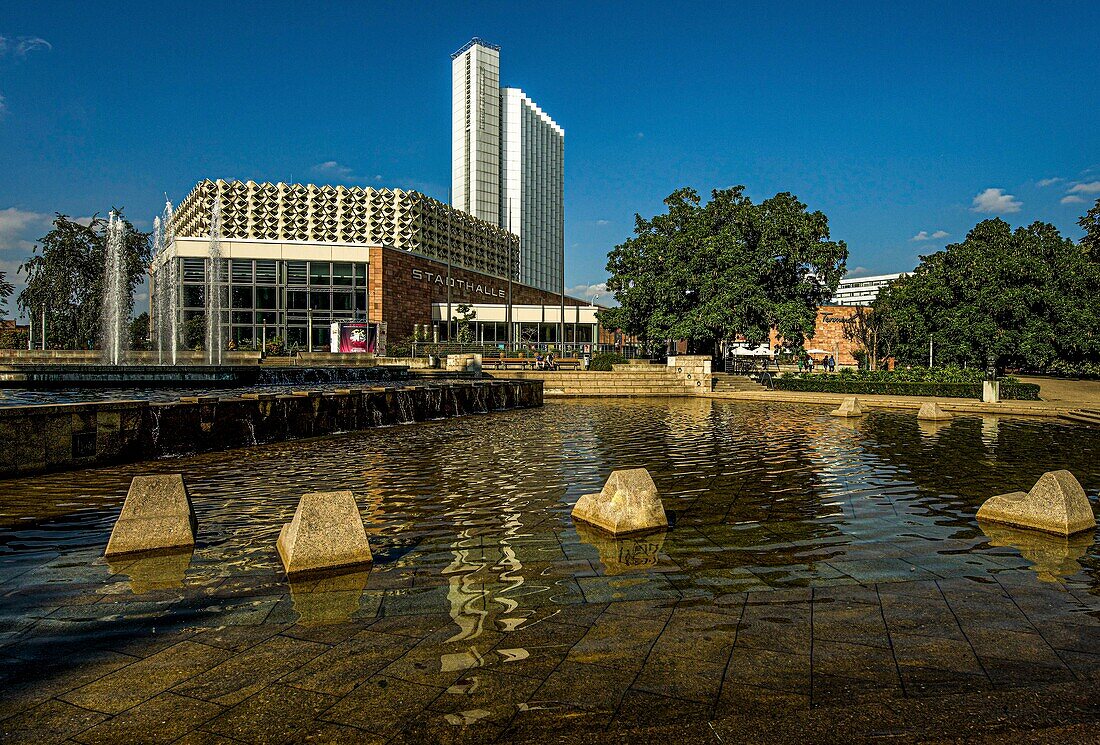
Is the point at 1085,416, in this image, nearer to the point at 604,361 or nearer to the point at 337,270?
the point at 604,361

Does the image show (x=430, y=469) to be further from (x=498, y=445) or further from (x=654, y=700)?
(x=654, y=700)

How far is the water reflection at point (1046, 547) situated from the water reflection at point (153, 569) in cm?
739

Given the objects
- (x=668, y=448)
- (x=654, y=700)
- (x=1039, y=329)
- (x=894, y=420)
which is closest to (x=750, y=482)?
(x=668, y=448)

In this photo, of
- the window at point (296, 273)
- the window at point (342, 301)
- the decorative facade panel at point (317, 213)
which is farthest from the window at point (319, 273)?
the decorative facade panel at point (317, 213)

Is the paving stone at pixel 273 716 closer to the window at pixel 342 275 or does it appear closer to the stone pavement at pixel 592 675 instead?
the stone pavement at pixel 592 675

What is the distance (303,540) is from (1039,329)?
42.5m

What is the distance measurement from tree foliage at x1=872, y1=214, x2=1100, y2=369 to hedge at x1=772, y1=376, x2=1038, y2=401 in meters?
9.51

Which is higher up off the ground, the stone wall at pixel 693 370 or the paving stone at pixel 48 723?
the stone wall at pixel 693 370

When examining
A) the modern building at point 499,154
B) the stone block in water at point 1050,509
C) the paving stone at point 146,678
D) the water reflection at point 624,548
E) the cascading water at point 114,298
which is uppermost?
the modern building at point 499,154

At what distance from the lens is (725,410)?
25359 mm

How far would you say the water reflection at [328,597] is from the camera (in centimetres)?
474

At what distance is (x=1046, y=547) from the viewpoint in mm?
6652

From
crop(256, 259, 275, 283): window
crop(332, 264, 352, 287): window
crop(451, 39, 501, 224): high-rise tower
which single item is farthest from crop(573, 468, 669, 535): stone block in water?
crop(451, 39, 501, 224): high-rise tower

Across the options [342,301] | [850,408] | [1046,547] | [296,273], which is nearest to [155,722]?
[1046,547]
